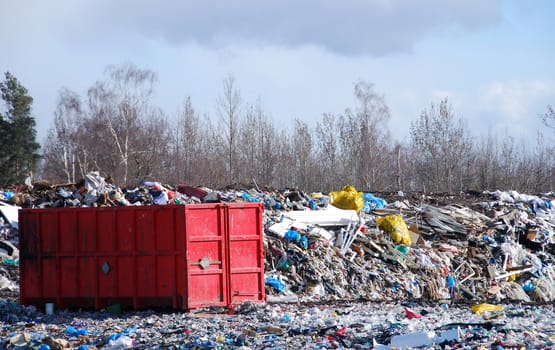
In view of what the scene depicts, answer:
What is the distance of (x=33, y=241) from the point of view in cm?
1258

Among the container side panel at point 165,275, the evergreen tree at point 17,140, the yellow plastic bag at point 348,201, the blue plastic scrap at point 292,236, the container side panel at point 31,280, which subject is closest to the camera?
the container side panel at point 165,275

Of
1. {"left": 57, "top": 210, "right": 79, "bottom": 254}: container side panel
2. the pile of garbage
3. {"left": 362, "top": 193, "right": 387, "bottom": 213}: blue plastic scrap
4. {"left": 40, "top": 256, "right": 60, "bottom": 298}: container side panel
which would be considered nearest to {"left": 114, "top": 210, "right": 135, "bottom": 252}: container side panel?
{"left": 57, "top": 210, "right": 79, "bottom": 254}: container side panel

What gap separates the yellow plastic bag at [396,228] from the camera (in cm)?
1825

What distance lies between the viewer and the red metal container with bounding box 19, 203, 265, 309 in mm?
11844

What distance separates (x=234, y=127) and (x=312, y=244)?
2654 cm

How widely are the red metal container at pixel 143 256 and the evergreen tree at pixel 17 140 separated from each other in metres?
28.8

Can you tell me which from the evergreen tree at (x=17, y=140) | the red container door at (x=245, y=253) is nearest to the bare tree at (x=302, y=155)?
the evergreen tree at (x=17, y=140)

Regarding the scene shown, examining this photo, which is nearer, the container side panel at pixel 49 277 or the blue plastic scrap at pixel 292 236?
the container side panel at pixel 49 277

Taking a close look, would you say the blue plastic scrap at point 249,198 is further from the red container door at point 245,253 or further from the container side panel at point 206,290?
the container side panel at point 206,290

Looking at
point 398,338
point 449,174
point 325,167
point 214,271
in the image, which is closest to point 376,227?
point 214,271

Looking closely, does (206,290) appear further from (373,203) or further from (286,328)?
(373,203)

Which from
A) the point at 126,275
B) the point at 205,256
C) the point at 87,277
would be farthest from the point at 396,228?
the point at 87,277

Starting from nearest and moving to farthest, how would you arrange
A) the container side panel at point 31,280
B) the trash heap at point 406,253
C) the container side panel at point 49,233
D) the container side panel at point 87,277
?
1. the container side panel at point 87,277
2. the container side panel at point 49,233
3. the container side panel at point 31,280
4. the trash heap at point 406,253

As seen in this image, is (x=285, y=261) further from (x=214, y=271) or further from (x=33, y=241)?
(x=33, y=241)
